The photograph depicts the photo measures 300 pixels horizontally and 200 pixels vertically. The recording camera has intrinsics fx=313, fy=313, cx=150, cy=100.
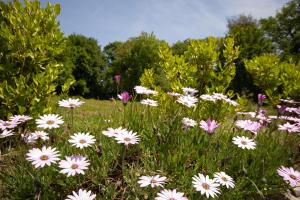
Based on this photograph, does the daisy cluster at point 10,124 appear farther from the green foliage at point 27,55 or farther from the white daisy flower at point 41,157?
the green foliage at point 27,55

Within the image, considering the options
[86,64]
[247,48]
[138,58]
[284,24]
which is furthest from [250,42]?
[86,64]

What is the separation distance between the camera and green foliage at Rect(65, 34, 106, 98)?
3859 centimetres

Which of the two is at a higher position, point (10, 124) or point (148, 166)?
point (10, 124)

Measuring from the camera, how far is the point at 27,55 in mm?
4473

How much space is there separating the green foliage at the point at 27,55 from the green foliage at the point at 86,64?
33137 millimetres

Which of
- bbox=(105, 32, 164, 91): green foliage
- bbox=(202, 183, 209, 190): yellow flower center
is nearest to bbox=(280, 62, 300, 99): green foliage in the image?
bbox=(202, 183, 209, 190): yellow flower center

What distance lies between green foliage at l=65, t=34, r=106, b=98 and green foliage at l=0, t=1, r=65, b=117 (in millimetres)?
33137

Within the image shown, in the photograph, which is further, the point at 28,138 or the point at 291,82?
the point at 291,82

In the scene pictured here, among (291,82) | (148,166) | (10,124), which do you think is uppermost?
(291,82)

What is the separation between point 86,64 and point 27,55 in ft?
116

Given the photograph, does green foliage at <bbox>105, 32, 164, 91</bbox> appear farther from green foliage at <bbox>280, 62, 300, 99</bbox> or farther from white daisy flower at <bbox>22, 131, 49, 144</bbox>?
white daisy flower at <bbox>22, 131, 49, 144</bbox>

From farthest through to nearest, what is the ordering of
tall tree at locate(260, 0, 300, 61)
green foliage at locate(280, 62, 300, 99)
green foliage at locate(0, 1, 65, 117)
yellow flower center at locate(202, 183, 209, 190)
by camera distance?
tall tree at locate(260, 0, 300, 61) < green foliage at locate(280, 62, 300, 99) < green foliage at locate(0, 1, 65, 117) < yellow flower center at locate(202, 183, 209, 190)

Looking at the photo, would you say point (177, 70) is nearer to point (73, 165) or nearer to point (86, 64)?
point (73, 165)

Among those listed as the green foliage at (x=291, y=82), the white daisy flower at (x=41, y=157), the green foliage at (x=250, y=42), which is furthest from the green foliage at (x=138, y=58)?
the white daisy flower at (x=41, y=157)
